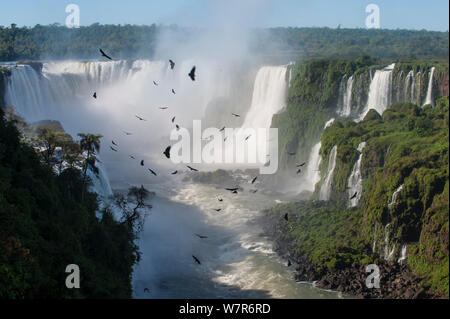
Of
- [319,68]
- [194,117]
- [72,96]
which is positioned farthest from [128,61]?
[319,68]

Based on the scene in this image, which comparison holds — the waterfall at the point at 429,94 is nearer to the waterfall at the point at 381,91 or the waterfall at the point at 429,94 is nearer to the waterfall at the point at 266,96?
the waterfall at the point at 381,91

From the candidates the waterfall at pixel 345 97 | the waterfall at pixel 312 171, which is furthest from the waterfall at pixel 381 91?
the waterfall at pixel 312 171

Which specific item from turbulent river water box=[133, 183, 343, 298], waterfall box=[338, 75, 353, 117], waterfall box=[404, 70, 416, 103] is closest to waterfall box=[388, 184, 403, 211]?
turbulent river water box=[133, 183, 343, 298]

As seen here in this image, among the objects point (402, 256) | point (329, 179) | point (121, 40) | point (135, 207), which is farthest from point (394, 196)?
point (121, 40)

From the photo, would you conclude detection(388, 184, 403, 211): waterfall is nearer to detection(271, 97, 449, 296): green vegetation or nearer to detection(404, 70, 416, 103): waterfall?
detection(271, 97, 449, 296): green vegetation

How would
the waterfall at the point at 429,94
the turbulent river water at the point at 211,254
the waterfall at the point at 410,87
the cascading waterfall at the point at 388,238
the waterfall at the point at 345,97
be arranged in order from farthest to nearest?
the waterfall at the point at 345,97
the waterfall at the point at 410,87
the waterfall at the point at 429,94
the cascading waterfall at the point at 388,238
the turbulent river water at the point at 211,254
